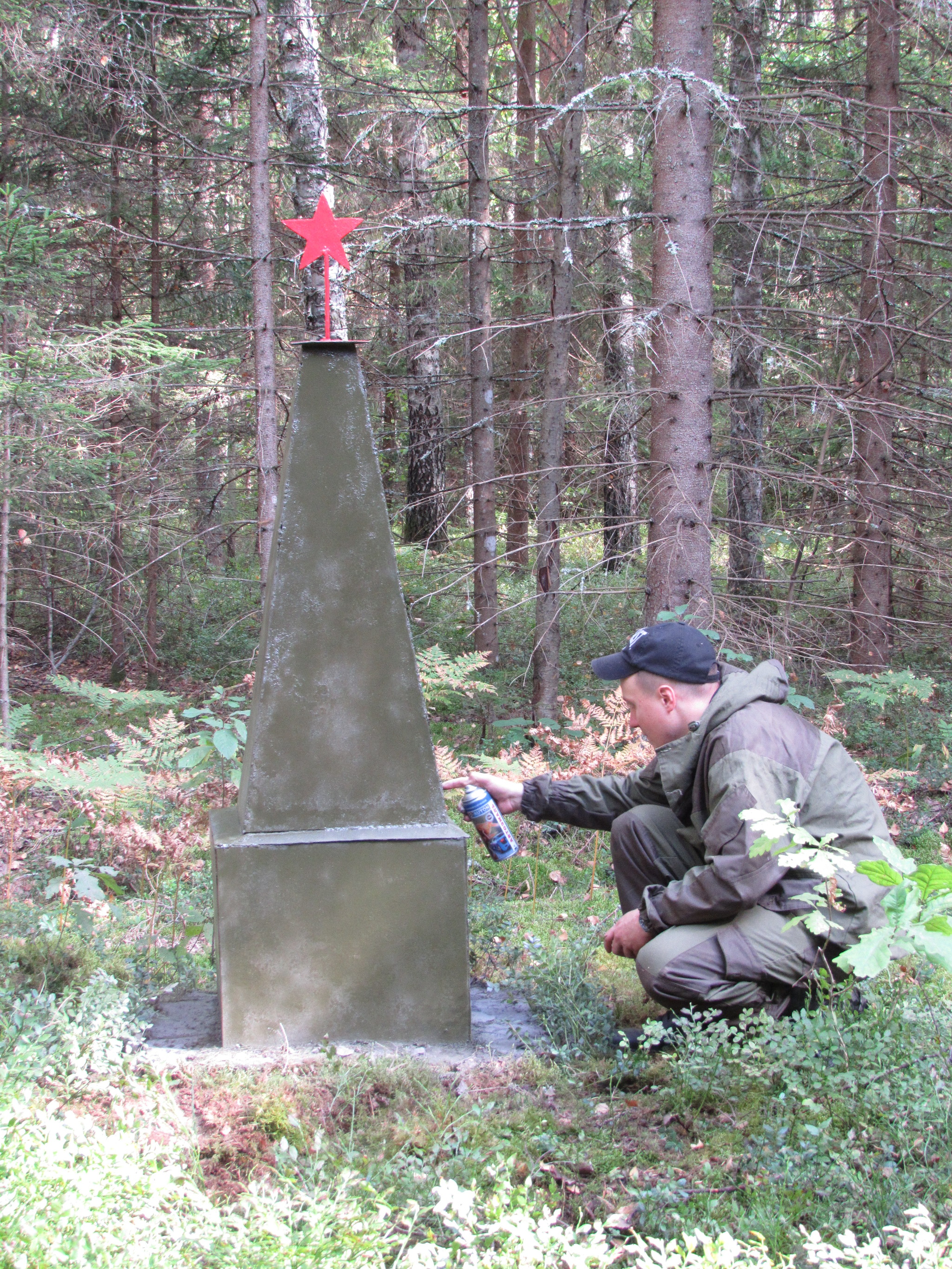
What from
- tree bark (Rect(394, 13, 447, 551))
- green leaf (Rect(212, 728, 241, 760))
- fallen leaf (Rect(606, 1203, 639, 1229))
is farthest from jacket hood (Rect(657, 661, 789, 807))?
tree bark (Rect(394, 13, 447, 551))

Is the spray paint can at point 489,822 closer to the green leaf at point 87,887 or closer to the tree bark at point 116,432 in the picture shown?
the green leaf at point 87,887

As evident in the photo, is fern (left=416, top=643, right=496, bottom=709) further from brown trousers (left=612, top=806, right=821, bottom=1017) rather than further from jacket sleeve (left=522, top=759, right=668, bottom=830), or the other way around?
brown trousers (left=612, top=806, right=821, bottom=1017)

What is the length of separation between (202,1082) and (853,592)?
8.92 metres

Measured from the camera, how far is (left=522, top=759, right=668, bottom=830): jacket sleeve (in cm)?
412

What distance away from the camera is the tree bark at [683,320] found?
6414 millimetres

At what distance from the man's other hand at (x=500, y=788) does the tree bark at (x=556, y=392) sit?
164 inches

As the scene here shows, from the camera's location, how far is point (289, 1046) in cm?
346

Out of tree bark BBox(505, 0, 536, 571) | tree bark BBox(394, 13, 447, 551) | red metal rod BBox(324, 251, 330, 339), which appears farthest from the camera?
tree bark BBox(505, 0, 536, 571)

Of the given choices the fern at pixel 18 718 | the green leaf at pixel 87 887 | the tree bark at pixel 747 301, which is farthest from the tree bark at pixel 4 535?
the tree bark at pixel 747 301

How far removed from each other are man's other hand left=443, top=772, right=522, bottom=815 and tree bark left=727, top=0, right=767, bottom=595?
5.15m

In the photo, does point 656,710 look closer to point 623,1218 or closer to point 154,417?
point 623,1218

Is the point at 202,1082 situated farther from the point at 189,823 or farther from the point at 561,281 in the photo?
the point at 561,281

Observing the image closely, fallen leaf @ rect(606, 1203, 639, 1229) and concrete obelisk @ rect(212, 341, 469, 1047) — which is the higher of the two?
concrete obelisk @ rect(212, 341, 469, 1047)

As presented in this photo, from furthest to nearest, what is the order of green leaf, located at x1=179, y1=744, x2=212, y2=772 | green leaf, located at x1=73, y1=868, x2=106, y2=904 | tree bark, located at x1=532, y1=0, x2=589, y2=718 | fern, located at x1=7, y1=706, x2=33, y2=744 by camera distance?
1. tree bark, located at x1=532, y1=0, x2=589, y2=718
2. fern, located at x1=7, y1=706, x2=33, y2=744
3. green leaf, located at x1=179, y1=744, x2=212, y2=772
4. green leaf, located at x1=73, y1=868, x2=106, y2=904
